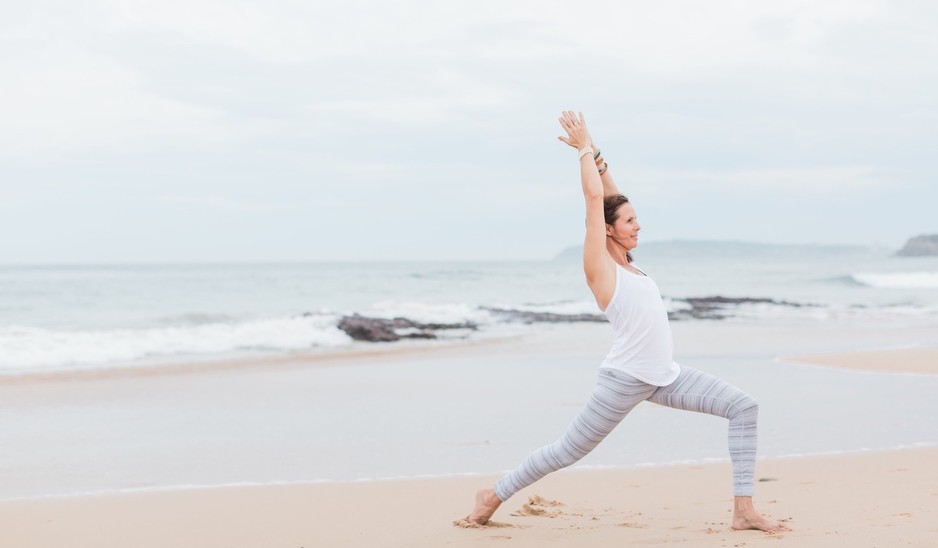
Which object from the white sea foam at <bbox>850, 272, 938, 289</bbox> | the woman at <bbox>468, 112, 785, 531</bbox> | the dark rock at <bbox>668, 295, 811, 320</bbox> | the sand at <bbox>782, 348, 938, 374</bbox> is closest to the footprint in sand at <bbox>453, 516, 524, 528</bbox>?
the woman at <bbox>468, 112, 785, 531</bbox>

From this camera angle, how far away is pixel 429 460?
7117 mm

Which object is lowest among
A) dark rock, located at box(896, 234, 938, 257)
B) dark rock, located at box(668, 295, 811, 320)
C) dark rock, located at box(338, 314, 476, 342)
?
dark rock, located at box(338, 314, 476, 342)

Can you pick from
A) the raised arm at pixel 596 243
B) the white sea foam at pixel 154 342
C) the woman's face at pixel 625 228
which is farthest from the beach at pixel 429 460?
the white sea foam at pixel 154 342

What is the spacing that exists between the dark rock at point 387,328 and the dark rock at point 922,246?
12637cm

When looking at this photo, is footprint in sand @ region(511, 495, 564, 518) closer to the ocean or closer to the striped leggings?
the striped leggings

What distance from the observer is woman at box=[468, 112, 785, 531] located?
4.38 metres

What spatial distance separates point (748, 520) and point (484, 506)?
4.29 feet

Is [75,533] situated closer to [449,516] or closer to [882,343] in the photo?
[449,516]

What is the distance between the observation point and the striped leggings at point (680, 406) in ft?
14.6

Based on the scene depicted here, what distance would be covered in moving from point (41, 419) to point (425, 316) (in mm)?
21882

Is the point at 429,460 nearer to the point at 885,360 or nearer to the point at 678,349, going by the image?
the point at 885,360

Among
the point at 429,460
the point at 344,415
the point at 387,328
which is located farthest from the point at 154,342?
the point at 429,460

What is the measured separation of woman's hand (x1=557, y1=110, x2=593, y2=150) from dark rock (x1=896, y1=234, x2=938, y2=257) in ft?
471

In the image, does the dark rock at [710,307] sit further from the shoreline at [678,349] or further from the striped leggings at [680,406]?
the striped leggings at [680,406]
